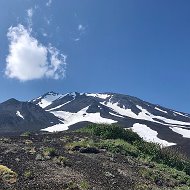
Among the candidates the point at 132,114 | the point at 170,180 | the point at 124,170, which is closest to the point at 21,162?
the point at 124,170

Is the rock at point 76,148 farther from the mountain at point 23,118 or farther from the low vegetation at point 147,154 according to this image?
the mountain at point 23,118

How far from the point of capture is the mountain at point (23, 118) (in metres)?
131

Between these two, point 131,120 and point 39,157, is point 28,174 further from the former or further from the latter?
point 131,120

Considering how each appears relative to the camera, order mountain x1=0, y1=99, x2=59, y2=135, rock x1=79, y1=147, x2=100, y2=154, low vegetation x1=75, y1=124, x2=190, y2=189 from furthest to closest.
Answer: mountain x1=0, y1=99, x2=59, y2=135
rock x1=79, y1=147, x2=100, y2=154
low vegetation x1=75, y1=124, x2=190, y2=189

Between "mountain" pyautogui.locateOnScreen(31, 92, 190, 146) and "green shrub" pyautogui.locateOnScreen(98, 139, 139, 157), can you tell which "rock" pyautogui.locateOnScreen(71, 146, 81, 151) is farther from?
"mountain" pyautogui.locateOnScreen(31, 92, 190, 146)

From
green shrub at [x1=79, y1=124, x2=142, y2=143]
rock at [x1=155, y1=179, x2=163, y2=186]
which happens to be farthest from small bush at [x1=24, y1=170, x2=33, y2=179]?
green shrub at [x1=79, y1=124, x2=142, y2=143]

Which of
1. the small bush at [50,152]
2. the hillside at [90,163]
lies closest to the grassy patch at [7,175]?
the hillside at [90,163]

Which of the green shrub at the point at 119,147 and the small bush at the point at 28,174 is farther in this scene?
the green shrub at the point at 119,147

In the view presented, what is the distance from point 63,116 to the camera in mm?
168125

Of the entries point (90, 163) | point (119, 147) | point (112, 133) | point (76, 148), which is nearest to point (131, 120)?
point (112, 133)

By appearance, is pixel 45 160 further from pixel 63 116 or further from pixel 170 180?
pixel 63 116

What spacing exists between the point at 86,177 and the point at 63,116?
149147mm

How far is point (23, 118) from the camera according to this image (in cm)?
15425

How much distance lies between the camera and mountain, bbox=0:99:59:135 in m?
131
